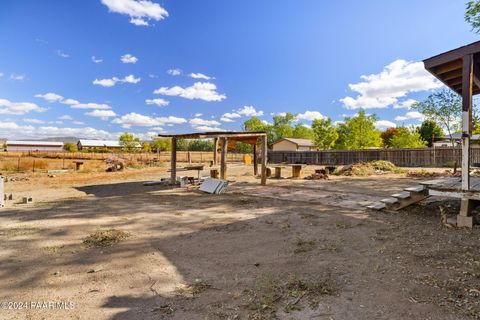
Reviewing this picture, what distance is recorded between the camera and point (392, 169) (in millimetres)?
21062

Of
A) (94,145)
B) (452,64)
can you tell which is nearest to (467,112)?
(452,64)

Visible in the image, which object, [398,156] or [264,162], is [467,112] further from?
[398,156]

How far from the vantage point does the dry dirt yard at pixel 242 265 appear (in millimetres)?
2914

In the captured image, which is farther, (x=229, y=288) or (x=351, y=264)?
(x=351, y=264)

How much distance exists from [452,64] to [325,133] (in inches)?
1634

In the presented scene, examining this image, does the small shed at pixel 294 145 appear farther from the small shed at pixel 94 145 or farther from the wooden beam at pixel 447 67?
the wooden beam at pixel 447 67

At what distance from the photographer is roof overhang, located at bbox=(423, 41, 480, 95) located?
18.6 ft

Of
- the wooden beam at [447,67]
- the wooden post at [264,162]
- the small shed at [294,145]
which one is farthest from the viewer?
the small shed at [294,145]

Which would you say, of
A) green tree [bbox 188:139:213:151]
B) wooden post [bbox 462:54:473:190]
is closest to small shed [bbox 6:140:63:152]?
green tree [bbox 188:139:213:151]

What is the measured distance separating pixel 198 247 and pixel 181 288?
1.46 m

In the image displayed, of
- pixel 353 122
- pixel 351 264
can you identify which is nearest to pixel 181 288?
pixel 351 264

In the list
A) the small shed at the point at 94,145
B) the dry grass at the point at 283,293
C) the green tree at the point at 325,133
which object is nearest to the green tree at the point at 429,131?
the green tree at the point at 325,133

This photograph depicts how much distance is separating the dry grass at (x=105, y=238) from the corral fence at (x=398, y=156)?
26.5 metres

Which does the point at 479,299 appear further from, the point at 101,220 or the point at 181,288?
the point at 101,220
